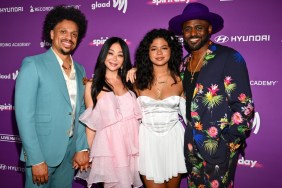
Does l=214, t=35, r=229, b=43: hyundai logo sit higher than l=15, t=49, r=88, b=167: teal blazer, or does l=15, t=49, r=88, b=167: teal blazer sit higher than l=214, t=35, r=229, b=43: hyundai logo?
l=214, t=35, r=229, b=43: hyundai logo

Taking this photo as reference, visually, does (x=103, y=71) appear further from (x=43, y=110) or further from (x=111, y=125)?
(x=43, y=110)

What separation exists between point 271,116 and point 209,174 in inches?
39.9

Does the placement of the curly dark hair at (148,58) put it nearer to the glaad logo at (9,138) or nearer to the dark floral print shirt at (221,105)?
the dark floral print shirt at (221,105)

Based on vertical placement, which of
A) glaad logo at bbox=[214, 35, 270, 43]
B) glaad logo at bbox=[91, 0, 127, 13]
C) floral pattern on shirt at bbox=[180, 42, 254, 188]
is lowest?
floral pattern on shirt at bbox=[180, 42, 254, 188]

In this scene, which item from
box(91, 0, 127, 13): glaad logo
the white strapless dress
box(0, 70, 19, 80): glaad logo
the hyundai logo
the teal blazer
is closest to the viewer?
the teal blazer

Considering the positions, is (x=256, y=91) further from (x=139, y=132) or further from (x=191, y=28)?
(x=139, y=132)

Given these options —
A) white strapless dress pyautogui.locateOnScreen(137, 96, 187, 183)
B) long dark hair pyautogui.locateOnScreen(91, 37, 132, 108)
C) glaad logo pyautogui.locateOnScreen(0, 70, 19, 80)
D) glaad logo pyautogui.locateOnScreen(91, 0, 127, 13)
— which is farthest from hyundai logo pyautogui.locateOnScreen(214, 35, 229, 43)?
glaad logo pyautogui.locateOnScreen(0, 70, 19, 80)

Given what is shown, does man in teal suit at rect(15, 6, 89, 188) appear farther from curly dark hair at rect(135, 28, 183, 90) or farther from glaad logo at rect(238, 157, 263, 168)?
glaad logo at rect(238, 157, 263, 168)

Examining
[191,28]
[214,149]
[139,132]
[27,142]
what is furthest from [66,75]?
[214,149]

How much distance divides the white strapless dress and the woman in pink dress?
3.6 inches

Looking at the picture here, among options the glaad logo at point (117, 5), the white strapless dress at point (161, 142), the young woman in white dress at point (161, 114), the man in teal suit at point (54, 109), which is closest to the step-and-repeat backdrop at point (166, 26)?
the glaad logo at point (117, 5)

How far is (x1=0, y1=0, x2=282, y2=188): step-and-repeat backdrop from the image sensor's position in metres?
2.55

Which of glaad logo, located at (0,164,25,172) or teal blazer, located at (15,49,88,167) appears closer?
teal blazer, located at (15,49,88,167)

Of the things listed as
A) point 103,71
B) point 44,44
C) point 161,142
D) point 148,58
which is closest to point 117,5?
point 148,58
